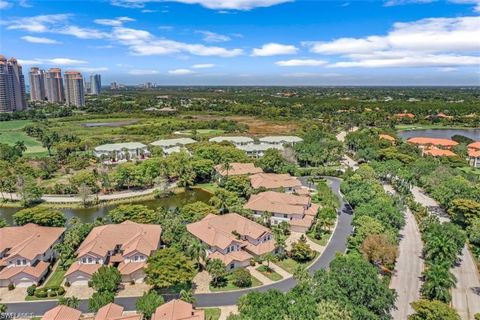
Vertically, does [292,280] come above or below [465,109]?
below

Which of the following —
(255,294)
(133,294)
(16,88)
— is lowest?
(133,294)

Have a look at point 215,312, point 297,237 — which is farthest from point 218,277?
point 297,237

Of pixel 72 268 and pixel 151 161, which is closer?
pixel 72 268

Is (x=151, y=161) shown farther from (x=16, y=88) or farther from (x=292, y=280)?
(x=16, y=88)

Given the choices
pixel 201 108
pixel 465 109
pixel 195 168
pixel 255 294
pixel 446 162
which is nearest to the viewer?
pixel 255 294

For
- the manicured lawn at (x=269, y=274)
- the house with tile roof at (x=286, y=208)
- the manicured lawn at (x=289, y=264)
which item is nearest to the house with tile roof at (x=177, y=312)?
the manicured lawn at (x=269, y=274)

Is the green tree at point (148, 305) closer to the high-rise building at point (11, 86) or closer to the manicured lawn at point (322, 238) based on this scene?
the manicured lawn at point (322, 238)

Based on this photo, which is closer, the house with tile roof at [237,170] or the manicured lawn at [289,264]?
the manicured lawn at [289,264]

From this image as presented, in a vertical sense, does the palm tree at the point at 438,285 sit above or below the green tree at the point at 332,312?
below
